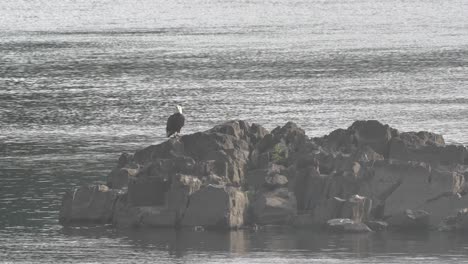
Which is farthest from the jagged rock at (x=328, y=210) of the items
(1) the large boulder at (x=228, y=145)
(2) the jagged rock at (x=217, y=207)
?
(1) the large boulder at (x=228, y=145)

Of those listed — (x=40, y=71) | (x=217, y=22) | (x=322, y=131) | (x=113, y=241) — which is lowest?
(x=113, y=241)

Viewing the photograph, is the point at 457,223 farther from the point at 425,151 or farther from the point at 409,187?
the point at 425,151

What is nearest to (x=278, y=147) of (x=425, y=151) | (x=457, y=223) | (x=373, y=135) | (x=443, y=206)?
(x=373, y=135)

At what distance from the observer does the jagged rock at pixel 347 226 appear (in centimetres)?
3822

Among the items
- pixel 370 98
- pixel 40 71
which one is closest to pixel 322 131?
pixel 370 98

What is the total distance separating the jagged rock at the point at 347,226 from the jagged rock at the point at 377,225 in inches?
7.6

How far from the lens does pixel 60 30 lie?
5901 inches

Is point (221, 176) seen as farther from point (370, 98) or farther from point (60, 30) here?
point (60, 30)

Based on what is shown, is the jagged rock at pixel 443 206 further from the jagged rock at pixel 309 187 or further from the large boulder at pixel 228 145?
the large boulder at pixel 228 145

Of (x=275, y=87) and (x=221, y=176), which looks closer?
(x=221, y=176)

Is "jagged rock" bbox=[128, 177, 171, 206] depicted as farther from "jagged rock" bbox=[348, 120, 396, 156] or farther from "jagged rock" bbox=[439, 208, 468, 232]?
"jagged rock" bbox=[439, 208, 468, 232]

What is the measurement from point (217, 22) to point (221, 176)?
117 metres

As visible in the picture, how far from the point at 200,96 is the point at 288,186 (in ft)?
129

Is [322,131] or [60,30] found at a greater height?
[60,30]
